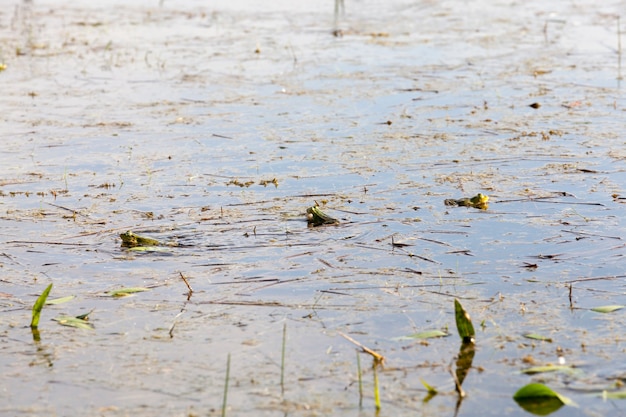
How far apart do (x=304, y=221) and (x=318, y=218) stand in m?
0.11

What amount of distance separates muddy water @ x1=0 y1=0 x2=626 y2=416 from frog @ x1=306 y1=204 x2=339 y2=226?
47 mm

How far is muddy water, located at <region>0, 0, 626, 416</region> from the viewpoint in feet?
9.44

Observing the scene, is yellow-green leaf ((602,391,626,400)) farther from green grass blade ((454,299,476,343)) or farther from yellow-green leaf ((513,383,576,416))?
green grass blade ((454,299,476,343))

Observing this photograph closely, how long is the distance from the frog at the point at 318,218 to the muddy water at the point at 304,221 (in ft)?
0.15

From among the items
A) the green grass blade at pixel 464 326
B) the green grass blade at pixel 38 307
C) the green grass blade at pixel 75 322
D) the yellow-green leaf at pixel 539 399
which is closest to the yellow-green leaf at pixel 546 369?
the yellow-green leaf at pixel 539 399

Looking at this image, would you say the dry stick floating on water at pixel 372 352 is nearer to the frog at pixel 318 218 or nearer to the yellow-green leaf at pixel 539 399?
the yellow-green leaf at pixel 539 399

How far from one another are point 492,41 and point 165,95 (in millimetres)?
3655

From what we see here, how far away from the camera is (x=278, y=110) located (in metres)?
6.73

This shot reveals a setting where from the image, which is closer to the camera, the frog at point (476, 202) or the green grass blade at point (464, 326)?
the green grass blade at point (464, 326)

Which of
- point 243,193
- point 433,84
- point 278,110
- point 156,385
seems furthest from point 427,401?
point 433,84

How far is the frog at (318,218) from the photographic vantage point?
14.2ft

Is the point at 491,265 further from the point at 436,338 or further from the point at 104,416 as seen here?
the point at 104,416

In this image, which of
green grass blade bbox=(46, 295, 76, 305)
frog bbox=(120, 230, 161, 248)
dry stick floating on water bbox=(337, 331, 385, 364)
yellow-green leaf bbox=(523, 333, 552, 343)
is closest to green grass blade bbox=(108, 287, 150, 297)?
green grass blade bbox=(46, 295, 76, 305)

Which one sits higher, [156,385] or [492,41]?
[492,41]
